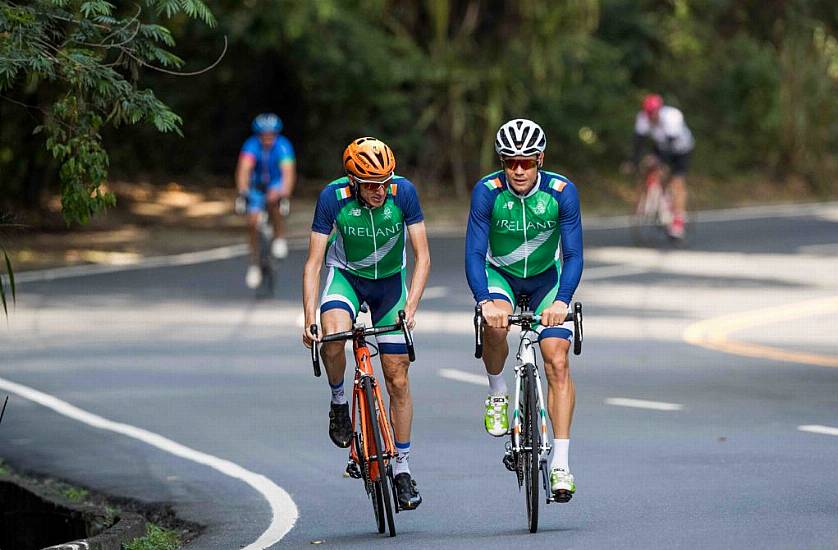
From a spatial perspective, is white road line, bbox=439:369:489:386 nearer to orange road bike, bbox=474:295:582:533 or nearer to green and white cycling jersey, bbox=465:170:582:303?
green and white cycling jersey, bbox=465:170:582:303

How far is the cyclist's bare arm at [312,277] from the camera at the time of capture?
9023mm

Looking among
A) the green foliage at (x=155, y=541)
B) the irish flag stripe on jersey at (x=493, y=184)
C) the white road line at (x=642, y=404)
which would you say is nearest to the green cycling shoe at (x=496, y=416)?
the irish flag stripe on jersey at (x=493, y=184)

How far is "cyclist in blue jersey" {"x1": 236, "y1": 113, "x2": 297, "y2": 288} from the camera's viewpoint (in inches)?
800

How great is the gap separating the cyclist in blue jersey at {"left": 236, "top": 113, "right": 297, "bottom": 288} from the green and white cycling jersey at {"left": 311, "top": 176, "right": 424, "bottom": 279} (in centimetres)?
1100

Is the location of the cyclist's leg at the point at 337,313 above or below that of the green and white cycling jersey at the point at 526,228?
below

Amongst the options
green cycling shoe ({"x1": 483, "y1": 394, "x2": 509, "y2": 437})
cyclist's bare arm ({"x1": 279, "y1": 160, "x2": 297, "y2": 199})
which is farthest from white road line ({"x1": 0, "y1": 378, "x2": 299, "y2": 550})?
cyclist's bare arm ({"x1": 279, "y1": 160, "x2": 297, "y2": 199})

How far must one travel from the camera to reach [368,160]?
29.1 ft

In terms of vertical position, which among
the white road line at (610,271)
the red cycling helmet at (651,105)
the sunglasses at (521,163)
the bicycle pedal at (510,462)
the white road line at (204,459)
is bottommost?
the white road line at (204,459)

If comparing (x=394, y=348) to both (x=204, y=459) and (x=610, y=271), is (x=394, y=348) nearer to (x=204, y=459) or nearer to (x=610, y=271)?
(x=204, y=459)

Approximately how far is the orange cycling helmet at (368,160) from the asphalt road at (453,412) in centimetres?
172

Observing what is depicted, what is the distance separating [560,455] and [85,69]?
117 inches

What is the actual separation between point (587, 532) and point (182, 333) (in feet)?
31.4

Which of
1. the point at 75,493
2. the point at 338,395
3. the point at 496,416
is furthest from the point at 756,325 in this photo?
the point at 338,395

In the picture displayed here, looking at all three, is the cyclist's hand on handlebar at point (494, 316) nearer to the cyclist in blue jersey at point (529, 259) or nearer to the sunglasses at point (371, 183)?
the cyclist in blue jersey at point (529, 259)
